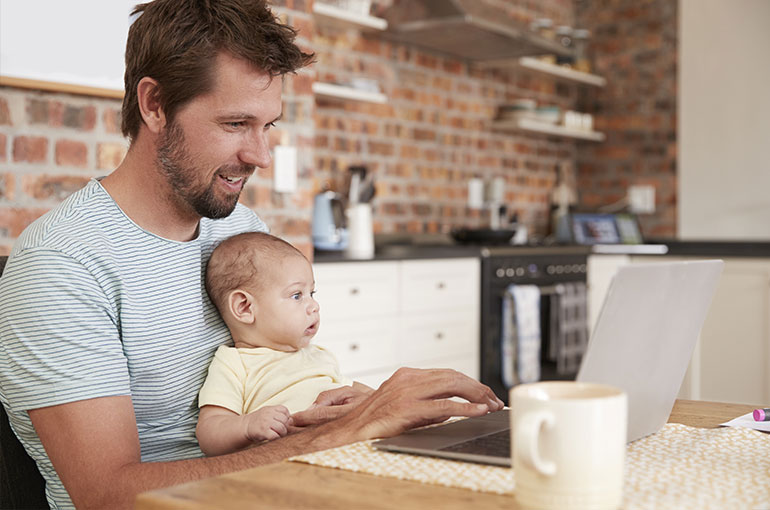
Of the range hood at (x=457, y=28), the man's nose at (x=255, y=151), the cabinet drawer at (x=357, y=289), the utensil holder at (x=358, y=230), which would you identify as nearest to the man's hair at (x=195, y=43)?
the man's nose at (x=255, y=151)

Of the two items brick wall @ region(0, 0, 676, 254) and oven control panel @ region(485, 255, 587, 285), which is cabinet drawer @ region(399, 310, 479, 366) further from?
brick wall @ region(0, 0, 676, 254)

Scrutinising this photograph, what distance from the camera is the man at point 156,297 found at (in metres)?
1.16

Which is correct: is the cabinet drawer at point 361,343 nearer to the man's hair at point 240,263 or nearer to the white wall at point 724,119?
the man's hair at point 240,263

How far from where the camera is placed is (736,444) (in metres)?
1.03

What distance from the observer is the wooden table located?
764 millimetres

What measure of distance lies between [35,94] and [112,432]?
1382 millimetres

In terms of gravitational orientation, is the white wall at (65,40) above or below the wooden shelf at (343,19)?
below

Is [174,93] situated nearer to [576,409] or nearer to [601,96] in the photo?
→ [576,409]

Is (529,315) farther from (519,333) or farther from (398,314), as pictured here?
(398,314)

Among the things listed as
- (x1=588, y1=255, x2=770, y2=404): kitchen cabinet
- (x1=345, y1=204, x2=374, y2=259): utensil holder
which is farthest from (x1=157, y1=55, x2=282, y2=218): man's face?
(x1=588, y1=255, x2=770, y2=404): kitchen cabinet

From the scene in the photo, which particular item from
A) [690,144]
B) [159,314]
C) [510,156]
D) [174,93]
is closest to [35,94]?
[174,93]

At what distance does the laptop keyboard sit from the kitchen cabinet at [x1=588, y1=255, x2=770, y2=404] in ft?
12.8

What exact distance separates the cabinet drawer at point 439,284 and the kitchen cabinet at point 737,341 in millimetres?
1376

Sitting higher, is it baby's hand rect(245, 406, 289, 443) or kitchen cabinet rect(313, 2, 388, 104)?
kitchen cabinet rect(313, 2, 388, 104)
